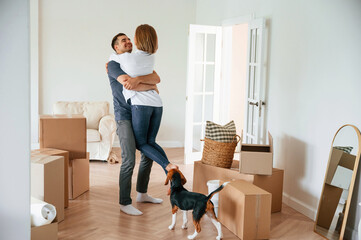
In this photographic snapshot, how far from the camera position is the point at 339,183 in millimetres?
3988

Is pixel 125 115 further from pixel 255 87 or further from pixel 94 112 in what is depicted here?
pixel 94 112

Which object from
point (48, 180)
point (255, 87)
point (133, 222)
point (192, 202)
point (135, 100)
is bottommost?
point (133, 222)

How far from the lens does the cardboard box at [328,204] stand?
13.2 feet

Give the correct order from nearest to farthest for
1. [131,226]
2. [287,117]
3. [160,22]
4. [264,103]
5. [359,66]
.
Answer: [359,66] < [131,226] < [287,117] < [264,103] < [160,22]

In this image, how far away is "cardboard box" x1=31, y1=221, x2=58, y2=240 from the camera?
3348 mm

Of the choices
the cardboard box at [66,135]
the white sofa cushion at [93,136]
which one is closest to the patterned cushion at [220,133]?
the cardboard box at [66,135]

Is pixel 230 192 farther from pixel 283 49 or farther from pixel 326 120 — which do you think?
pixel 283 49

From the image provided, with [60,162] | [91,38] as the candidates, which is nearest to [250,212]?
[60,162]

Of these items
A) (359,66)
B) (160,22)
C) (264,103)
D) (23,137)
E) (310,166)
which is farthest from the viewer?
(160,22)

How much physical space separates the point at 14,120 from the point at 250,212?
79.7 inches

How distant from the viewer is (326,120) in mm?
4297

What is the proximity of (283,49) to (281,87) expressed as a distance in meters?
0.41

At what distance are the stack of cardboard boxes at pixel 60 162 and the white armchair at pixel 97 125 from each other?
5.28 feet

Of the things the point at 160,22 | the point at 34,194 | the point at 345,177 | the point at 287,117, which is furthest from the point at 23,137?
the point at 160,22
